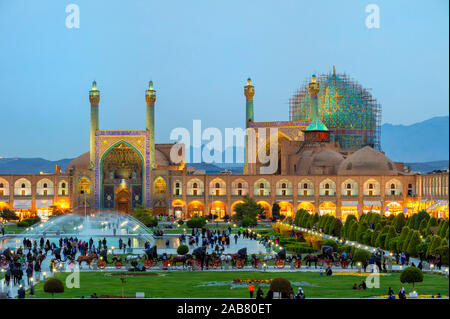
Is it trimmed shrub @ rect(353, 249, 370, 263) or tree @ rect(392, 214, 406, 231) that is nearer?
trimmed shrub @ rect(353, 249, 370, 263)

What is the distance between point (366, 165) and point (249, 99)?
1386 cm

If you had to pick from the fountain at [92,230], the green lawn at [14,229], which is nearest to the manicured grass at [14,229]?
the green lawn at [14,229]

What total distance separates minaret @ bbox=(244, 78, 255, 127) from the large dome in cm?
1072

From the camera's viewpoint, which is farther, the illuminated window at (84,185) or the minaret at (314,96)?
the minaret at (314,96)

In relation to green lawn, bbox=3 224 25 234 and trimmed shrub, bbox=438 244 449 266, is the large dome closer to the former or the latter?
green lawn, bbox=3 224 25 234

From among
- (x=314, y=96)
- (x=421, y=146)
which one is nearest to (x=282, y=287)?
(x=314, y=96)

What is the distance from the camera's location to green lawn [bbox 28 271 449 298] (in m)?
25.7

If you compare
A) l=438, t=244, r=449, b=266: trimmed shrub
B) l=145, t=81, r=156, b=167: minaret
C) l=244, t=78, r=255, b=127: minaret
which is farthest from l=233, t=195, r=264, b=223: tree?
l=438, t=244, r=449, b=266: trimmed shrub

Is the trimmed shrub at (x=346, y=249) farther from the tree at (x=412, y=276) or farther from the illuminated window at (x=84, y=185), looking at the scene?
the illuminated window at (x=84, y=185)

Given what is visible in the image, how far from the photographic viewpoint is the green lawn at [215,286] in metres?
25.7

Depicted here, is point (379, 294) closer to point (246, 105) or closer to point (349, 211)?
point (349, 211)

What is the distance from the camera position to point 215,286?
91.0 ft

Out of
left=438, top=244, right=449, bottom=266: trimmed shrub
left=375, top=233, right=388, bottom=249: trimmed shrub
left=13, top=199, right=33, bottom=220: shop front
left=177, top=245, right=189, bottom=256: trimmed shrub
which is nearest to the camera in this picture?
left=438, top=244, right=449, bottom=266: trimmed shrub

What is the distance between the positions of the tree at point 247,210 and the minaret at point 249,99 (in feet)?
49.3
